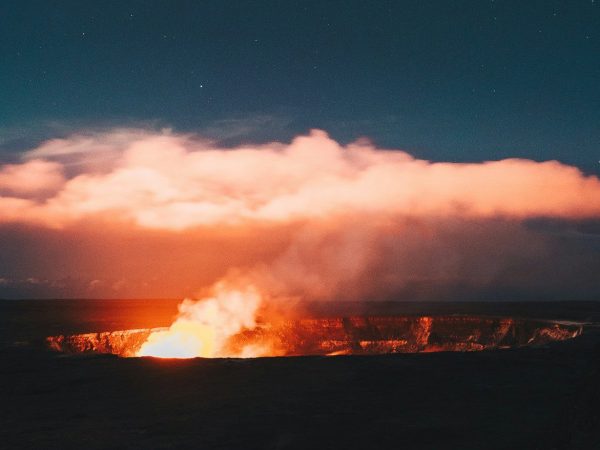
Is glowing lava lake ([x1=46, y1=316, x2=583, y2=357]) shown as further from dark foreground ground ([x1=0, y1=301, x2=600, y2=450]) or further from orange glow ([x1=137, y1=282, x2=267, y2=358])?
dark foreground ground ([x1=0, y1=301, x2=600, y2=450])

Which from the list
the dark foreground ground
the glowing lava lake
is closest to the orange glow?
the glowing lava lake

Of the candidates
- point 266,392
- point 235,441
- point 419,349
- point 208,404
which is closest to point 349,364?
point 266,392

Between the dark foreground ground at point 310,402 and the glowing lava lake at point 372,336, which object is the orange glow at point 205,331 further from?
the dark foreground ground at point 310,402

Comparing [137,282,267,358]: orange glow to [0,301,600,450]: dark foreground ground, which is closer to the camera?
[0,301,600,450]: dark foreground ground

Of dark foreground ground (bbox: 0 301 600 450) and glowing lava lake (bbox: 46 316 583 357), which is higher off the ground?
dark foreground ground (bbox: 0 301 600 450)

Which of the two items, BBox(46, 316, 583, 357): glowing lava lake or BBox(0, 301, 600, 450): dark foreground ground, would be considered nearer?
BBox(0, 301, 600, 450): dark foreground ground

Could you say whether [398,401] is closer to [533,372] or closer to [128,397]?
[533,372]

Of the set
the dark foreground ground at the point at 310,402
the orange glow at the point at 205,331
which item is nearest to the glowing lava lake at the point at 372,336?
the orange glow at the point at 205,331

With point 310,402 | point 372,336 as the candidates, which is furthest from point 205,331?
point 310,402
